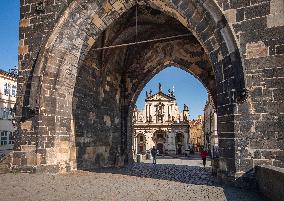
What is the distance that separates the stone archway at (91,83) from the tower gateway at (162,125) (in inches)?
1031

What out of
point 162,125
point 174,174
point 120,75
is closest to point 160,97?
point 162,125

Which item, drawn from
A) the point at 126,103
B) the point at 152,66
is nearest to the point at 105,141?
the point at 126,103

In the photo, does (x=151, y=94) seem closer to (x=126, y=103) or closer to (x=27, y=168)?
(x=126, y=103)

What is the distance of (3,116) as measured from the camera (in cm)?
2453

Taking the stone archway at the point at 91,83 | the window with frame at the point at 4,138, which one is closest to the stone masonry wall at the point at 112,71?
the stone archway at the point at 91,83

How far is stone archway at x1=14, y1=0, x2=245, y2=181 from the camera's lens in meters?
6.07

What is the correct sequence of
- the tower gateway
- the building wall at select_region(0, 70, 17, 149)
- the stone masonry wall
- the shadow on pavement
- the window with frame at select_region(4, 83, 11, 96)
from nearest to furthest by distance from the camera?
the stone masonry wall → the shadow on pavement → the building wall at select_region(0, 70, 17, 149) → the window with frame at select_region(4, 83, 11, 96) → the tower gateway

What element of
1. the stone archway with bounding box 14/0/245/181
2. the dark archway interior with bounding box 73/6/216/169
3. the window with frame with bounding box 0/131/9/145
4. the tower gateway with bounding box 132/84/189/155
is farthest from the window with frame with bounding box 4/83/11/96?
the tower gateway with bounding box 132/84/189/155

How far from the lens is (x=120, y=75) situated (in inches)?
496

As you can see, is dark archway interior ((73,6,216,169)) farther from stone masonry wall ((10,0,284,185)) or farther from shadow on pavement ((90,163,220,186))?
shadow on pavement ((90,163,220,186))

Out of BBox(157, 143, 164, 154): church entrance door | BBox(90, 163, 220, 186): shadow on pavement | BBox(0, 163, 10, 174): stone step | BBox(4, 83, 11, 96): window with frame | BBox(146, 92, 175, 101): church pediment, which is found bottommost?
BBox(157, 143, 164, 154): church entrance door

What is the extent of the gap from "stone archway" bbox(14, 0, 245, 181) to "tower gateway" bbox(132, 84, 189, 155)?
2620cm

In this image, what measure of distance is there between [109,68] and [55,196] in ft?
24.6

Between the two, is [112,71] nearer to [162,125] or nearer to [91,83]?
[91,83]
